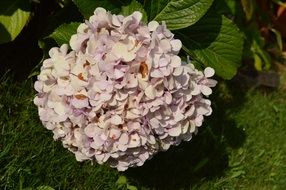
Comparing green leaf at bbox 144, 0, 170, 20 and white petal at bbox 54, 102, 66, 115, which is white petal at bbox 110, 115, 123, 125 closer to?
white petal at bbox 54, 102, 66, 115

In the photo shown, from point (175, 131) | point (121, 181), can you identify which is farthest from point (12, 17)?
point (175, 131)

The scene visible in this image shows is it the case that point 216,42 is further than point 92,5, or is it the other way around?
point 216,42

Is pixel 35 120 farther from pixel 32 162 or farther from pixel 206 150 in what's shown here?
pixel 206 150

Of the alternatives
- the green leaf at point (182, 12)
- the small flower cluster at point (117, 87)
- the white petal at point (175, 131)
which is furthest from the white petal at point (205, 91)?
the green leaf at point (182, 12)

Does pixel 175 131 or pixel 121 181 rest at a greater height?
pixel 175 131

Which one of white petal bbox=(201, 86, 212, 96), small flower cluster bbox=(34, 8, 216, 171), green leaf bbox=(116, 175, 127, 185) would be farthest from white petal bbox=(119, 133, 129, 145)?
green leaf bbox=(116, 175, 127, 185)

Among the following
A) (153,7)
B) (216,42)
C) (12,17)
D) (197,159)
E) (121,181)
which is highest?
(153,7)

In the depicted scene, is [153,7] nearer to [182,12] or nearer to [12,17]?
[182,12]
